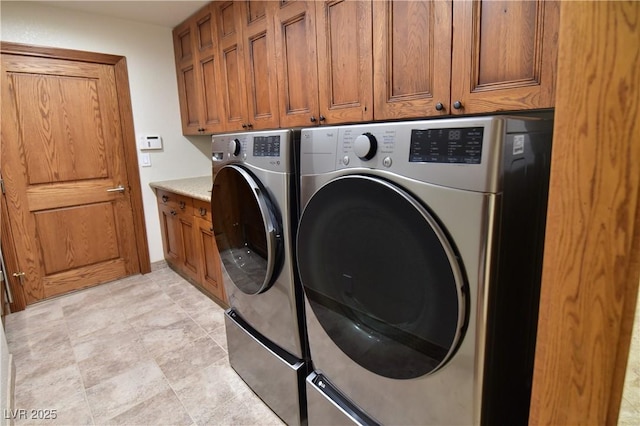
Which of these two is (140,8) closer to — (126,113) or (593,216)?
(126,113)

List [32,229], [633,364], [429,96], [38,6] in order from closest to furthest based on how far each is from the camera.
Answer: [633,364] → [429,96] → [38,6] → [32,229]

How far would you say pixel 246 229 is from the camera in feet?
4.89

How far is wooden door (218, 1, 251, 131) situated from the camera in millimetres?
2283

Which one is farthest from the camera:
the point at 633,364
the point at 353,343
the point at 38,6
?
the point at 38,6

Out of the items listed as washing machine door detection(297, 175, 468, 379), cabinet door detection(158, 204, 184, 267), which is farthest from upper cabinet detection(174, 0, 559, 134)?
cabinet door detection(158, 204, 184, 267)

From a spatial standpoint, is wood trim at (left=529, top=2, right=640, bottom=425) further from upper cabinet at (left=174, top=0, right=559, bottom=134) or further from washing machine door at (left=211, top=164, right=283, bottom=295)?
washing machine door at (left=211, top=164, right=283, bottom=295)

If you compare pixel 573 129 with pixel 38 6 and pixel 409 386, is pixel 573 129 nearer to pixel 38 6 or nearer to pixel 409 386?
pixel 409 386

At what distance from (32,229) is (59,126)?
→ 82cm

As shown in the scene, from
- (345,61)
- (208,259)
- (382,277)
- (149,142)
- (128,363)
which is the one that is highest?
(345,61)

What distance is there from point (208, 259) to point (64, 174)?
1415 millimetres

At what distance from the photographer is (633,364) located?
2.30 ft

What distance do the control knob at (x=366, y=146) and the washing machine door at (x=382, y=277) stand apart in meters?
0.06

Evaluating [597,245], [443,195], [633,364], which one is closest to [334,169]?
[443,195]

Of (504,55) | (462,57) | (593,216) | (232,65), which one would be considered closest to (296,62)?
(232,65)
